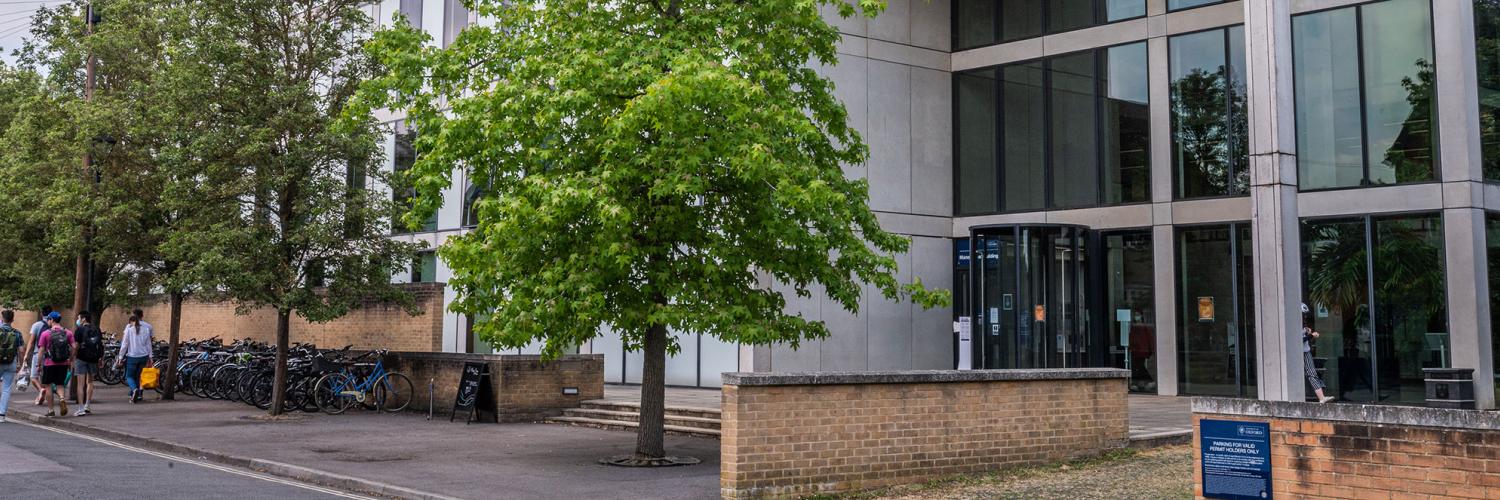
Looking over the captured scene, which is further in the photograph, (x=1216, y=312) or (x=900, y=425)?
(x=1216, y=312)

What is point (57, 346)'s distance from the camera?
57.7 feet

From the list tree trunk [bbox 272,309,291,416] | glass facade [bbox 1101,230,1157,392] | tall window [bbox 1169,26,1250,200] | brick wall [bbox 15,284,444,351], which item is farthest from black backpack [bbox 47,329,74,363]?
tall window [bbox 1169,26,1250,200]

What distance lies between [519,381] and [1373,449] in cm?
1286

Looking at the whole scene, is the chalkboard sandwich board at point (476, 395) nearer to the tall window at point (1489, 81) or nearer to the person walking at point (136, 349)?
the person walking at point (136, 349)

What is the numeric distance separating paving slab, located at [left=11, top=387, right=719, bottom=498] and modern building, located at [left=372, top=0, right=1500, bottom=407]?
449cm

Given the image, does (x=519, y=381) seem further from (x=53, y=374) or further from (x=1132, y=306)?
(x=1132, y=306)

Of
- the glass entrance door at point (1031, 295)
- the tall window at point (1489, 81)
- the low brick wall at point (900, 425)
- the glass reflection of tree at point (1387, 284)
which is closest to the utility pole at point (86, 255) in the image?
the glass entrance door at point (1031, 295)

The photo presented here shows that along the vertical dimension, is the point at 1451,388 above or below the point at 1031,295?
below

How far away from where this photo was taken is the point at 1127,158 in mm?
21969

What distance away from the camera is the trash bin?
1633 cm

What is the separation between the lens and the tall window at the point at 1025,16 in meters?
22.5

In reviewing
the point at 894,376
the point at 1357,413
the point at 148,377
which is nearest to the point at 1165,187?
the point at 894,376

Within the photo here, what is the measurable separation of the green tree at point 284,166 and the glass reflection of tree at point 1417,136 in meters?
16.0

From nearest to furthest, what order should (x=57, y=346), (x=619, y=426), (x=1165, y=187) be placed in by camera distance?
1. (x=619, y=426)
2. (x=57, y=346)
3. (x=1165, y=187)
